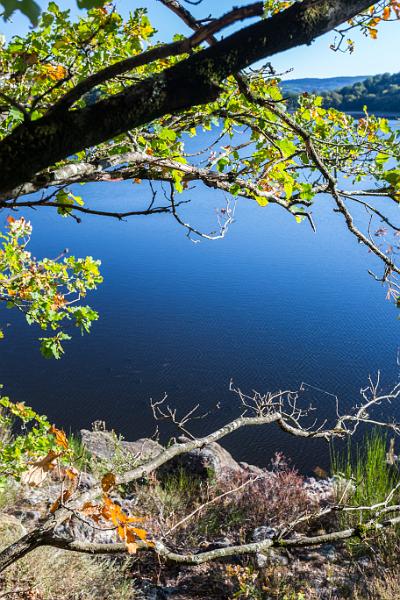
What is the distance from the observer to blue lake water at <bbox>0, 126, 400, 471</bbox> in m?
10.3

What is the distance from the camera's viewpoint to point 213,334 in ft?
43.0

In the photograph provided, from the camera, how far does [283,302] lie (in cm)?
1498

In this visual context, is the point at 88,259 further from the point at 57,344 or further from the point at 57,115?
the point at 57,115

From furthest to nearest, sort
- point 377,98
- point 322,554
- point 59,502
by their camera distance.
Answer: point 377,98 → point 322,554 → point 59,502

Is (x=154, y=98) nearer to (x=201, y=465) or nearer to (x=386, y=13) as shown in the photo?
(x=386, y=13)

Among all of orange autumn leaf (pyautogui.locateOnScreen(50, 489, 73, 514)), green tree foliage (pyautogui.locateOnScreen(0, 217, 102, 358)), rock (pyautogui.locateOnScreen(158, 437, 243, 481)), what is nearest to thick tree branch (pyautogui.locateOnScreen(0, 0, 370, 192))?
orange autumn leaf (pyautogui.locateOnScreen(50, 489, 73, 514))

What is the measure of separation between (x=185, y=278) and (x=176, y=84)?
1556 cm

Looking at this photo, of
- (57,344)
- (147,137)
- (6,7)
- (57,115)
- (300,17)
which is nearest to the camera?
(6,7)

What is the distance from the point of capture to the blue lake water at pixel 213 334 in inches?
404

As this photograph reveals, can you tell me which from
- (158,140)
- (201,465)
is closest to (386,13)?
(158,140)

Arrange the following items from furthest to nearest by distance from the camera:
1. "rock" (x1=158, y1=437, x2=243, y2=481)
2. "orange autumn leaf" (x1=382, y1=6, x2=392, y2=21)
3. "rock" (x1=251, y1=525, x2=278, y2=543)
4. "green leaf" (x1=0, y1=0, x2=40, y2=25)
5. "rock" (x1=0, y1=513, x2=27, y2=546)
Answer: "rock" (x1=158, y1=437, x2=243, y2=481)
"rock" (x1=251, y1=525, x2=278, y2=543)
"rock" (x1=0, y1=513, x2=27, y2=546)
"orange autumn leaf" (x1=382, y1=6, x2=392, y2=21)
"green leaf" (x1=0, y1=0, x2=40, y2=25)

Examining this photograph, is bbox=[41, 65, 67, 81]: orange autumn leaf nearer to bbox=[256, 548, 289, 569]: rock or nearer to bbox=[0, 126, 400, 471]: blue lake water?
bbox=[256, 548, 289, 569]: rock

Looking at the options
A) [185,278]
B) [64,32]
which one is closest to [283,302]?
[185,278]

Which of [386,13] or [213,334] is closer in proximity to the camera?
[386,13]
